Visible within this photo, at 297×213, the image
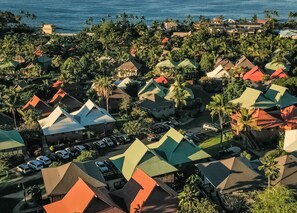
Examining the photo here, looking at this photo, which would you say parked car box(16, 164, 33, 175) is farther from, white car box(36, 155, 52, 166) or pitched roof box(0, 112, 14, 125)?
pitched roof box(0, 112, 14, 125)

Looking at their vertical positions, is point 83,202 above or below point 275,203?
below

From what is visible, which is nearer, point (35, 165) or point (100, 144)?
point (35, 165)

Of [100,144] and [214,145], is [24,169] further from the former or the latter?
[214,145]

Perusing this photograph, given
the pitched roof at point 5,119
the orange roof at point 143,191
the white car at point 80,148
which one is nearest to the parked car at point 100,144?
the white car at point 80,148

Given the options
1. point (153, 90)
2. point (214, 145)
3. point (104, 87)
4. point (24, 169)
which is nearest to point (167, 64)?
point (153, 90)

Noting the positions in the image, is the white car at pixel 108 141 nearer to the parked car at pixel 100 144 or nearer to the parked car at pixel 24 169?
the parked car at pixel 100 144

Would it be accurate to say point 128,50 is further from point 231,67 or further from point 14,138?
point 14,138
